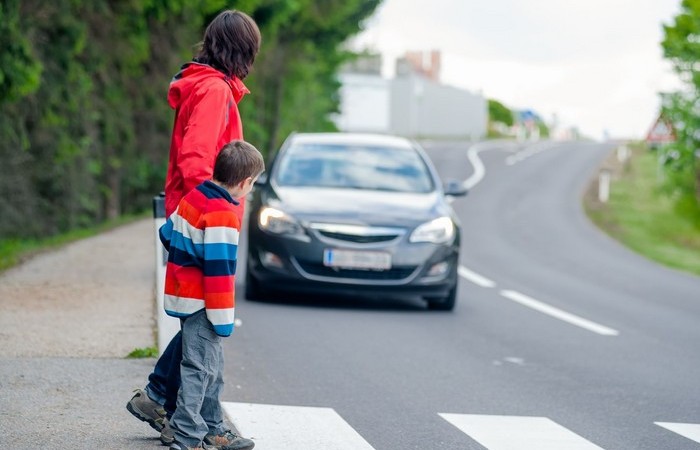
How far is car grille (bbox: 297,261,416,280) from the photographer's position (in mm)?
12070

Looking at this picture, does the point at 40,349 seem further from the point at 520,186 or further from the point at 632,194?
the point at 520,186

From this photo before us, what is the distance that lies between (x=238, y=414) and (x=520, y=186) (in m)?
36.8

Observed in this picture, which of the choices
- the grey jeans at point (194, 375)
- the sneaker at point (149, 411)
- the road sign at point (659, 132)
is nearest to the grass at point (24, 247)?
the sneaker at point (149, 411)

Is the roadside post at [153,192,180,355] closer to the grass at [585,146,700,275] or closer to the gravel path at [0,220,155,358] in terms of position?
the gravel path at [0,220,155,358]

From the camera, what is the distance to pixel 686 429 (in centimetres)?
722

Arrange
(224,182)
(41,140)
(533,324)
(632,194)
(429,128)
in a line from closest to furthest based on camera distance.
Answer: (224,182), (533,324), (41,140), (632,194), (429,128)

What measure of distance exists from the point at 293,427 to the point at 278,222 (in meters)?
5.45

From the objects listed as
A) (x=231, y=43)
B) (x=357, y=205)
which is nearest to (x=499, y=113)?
(x=357, y=205)

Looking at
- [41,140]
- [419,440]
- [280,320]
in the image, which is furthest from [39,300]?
[41,140]

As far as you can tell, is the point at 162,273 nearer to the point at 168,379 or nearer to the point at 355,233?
the point at 168,379

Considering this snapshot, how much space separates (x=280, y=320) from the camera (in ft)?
37.2

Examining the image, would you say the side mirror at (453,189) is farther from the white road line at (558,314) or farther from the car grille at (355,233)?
the car grille at (355,233)

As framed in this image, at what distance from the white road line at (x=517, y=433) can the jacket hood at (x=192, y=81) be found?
2.06 meters

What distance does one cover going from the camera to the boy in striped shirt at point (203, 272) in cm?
565
